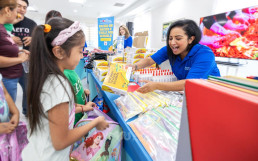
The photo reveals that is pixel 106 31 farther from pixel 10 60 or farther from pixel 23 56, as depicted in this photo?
pixel 10 60

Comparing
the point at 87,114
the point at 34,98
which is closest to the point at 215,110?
the point at 34,98

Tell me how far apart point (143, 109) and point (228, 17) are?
12.0 feet

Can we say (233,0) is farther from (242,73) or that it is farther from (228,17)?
(242,73)

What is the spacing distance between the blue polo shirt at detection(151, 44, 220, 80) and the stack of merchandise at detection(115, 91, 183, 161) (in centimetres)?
26

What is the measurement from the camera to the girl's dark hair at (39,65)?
Result: 25.8 inches

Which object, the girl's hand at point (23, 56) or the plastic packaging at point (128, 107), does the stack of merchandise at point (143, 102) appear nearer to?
the plastic packaging at point (128, 107)

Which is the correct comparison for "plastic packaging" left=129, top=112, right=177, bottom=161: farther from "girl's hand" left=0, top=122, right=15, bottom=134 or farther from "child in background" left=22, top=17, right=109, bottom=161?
"girl's hand" left=0, top=122, right=15, bottom=134

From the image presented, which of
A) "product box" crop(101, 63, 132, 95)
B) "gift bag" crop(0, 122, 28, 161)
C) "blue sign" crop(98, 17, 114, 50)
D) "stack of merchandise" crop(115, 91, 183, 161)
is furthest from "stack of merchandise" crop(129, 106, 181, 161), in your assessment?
"blue sign" crop(98, 17, 114, 50)

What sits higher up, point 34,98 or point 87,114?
point 34,98

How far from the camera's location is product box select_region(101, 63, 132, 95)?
40.3 inches

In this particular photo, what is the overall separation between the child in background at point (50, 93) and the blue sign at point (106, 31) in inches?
150

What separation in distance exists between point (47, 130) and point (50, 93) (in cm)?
21

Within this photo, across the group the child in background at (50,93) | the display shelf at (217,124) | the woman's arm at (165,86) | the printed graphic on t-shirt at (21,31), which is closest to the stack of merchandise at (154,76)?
the woman's arm at (165,86)

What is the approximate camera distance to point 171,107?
0.90 metres
